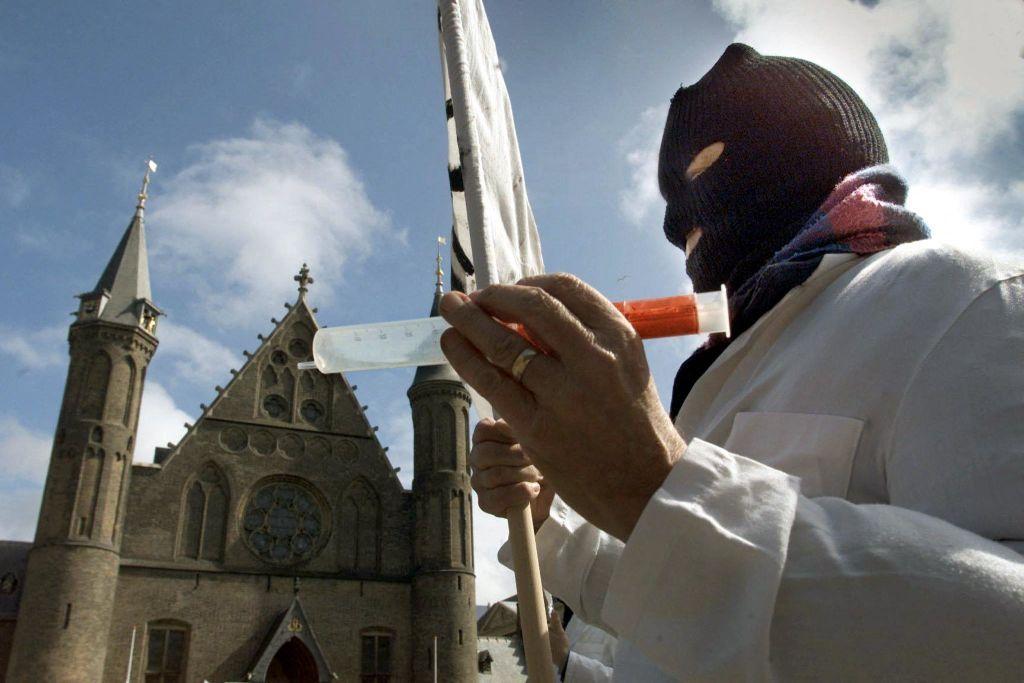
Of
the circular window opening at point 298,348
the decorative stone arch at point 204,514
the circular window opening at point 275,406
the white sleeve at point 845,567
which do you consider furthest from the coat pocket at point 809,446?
the circular window opening at point 298,348

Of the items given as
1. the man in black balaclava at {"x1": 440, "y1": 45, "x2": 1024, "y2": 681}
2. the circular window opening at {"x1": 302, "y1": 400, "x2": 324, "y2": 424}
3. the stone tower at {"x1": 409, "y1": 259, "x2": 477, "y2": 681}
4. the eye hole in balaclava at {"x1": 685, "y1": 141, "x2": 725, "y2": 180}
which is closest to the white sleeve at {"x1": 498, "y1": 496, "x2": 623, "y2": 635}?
the man in black balaclava at {"x1": 440, "y1": 45, "x2": 1024, "y2": 681}

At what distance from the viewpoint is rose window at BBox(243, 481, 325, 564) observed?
2164cm

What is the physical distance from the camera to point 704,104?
219cm

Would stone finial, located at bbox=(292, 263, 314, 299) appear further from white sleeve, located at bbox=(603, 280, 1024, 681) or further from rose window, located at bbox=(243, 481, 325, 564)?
white sleeve, located at bbox=(603, 280, 1024, 681)

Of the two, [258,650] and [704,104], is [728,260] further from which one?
[258,650]

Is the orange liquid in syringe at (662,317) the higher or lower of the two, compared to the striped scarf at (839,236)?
lower

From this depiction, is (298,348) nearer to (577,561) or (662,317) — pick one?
(577,561)

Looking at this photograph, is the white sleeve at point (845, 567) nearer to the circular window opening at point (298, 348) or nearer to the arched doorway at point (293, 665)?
the arched doorway at point (293, 665)

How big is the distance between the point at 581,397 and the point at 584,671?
1975mm

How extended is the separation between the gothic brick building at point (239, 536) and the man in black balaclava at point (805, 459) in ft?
67.7

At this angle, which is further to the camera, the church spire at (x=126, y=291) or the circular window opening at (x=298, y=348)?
the circular window opening at (x=298, y=348)

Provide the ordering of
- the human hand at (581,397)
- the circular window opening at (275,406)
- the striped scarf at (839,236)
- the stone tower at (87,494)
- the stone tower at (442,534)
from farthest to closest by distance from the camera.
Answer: the circular window opening at (275,406) < the stone tower at (442,534) < the stone tower at (87,494) < the striped scarf at (839,236) < the human hand at (581,397)

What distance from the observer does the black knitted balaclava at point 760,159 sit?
1810 mm

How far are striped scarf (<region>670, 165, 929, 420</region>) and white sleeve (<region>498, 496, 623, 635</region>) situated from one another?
0.49 metres
